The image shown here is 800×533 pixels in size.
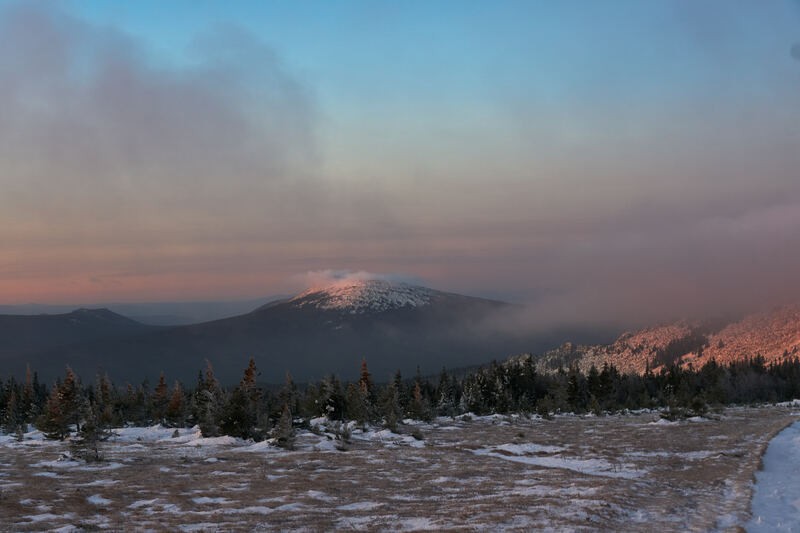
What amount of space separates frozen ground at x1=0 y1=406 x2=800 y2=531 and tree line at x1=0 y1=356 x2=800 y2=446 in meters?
3.96

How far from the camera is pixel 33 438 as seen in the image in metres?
64.0

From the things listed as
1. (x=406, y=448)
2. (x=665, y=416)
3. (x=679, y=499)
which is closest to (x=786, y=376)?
(x=665, y=416)

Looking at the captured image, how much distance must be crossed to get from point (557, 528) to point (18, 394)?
4324 inches

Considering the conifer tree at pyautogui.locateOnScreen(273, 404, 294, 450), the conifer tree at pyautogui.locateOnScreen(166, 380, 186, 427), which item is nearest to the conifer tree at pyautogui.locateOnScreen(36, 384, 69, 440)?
the conifer tree at pyautogui.locateOnScreen(166, 380, 186, 427)

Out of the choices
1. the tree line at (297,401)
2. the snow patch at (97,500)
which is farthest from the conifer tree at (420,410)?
the snow patch at (97,500)

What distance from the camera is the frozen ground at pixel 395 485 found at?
20.2 m

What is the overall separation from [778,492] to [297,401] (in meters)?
77.3

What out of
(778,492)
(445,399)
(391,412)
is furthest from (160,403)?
(778,492)

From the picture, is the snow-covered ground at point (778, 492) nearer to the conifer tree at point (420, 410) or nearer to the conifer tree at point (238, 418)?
the conifer tree at point (238, 418)

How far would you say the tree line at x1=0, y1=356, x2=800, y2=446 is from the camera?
54.8 meters

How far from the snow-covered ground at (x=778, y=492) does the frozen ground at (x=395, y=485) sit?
0.61 metres

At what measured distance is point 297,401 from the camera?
3688 inches

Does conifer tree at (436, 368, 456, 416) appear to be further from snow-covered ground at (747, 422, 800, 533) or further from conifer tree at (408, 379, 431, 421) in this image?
snow-covered ground at (747, 422, 800, 533)

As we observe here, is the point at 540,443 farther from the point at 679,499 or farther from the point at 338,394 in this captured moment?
the point at 338,394
